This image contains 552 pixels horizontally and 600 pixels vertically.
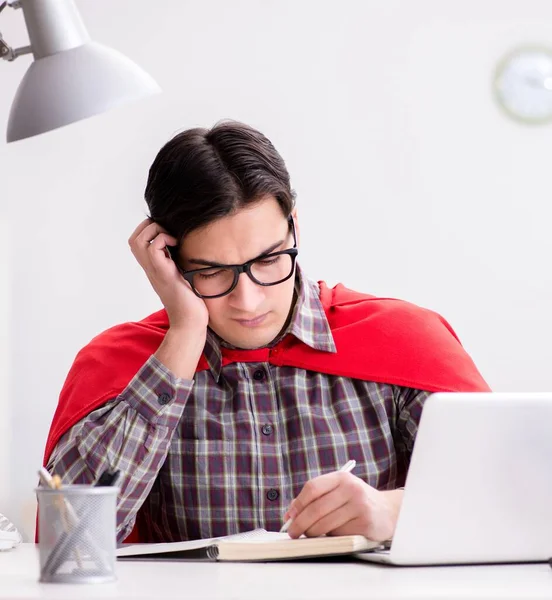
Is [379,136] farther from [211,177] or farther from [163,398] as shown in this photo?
[163,398]

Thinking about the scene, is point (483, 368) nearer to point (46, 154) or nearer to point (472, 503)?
point (46, 154)

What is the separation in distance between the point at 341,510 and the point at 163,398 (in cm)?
45

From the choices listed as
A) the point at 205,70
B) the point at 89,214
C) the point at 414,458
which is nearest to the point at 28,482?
the point at 89,214

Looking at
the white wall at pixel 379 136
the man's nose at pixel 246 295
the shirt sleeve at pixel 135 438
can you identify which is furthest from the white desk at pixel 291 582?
the white wall at pixel 379 136

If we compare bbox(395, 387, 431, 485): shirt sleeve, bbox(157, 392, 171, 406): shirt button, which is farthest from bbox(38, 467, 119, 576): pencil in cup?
bbox(395, 387, 431, 485): shirt sleeve

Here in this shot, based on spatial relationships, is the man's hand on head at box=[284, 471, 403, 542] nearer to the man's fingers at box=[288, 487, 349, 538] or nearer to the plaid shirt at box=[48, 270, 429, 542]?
the man's fingers at box=[288, 487, 349, 538]

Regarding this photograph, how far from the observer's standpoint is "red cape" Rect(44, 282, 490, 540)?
170 centimetres

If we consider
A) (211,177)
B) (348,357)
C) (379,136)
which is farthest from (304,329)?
(379,136)

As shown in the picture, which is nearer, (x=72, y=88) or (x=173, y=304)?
(x=72, y=88)

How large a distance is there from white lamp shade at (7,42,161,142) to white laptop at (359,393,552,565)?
1.93 feet

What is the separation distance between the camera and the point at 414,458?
3.43ft

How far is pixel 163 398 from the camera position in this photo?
62.3 inches

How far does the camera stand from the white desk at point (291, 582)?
0.87 m

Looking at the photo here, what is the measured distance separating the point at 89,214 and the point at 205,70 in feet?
1.93
